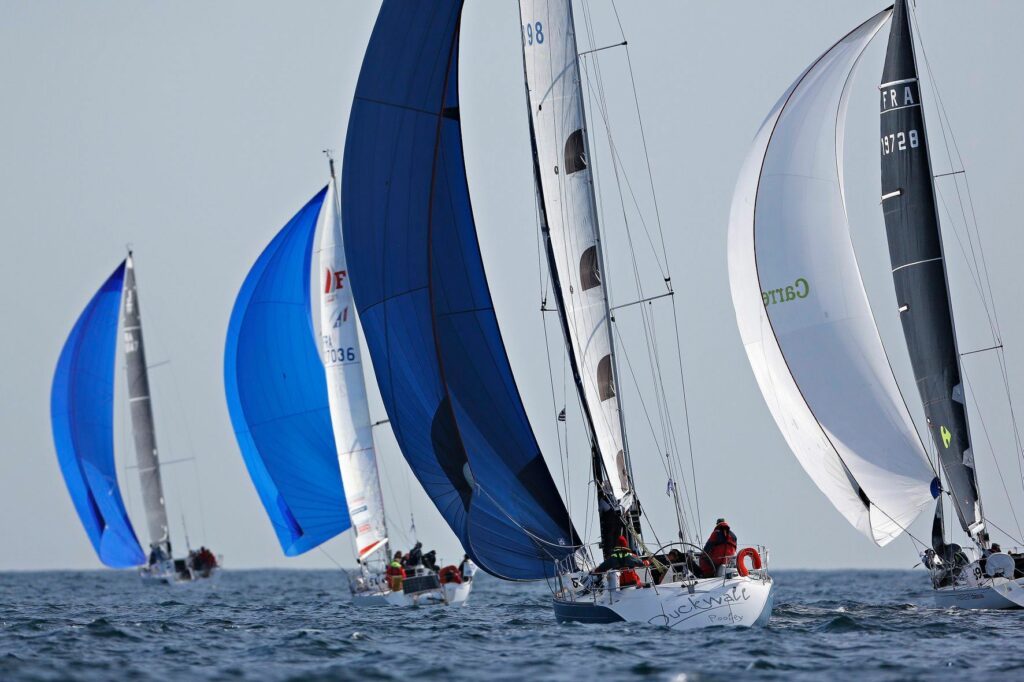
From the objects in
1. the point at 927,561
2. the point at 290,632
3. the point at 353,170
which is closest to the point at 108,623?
the point at 290,632

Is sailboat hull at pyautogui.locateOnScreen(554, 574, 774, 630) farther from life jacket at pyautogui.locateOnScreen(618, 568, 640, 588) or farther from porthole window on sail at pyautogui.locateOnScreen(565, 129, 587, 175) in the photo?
porthole window on sail at pyautogui.locateOnScreen(565, 129, 587, 175)

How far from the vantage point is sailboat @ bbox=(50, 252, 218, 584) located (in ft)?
172

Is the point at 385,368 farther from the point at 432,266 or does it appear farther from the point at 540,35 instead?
the point at 540,35

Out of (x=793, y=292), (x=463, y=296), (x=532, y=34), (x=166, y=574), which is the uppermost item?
(x=532, y=34)

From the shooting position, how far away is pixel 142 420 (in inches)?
2228

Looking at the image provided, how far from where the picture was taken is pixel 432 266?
21.2 m

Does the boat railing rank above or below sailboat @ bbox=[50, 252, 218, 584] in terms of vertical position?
below

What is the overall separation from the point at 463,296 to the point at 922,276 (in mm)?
8065

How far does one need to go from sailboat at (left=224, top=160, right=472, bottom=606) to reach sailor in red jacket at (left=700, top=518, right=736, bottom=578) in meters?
15.6

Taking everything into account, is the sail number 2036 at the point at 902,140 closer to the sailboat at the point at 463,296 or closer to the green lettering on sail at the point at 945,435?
the green lettering on sail at the point at 945,435

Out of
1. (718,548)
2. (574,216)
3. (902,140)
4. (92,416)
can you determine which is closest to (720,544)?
(718,548)

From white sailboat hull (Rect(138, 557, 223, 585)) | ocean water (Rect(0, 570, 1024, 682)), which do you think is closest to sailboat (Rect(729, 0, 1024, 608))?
ocean water (Rect(0, 570, 1024, 682))

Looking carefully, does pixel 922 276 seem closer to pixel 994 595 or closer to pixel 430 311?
pixel 994 595

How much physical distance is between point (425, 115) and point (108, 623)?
9.18 metres
